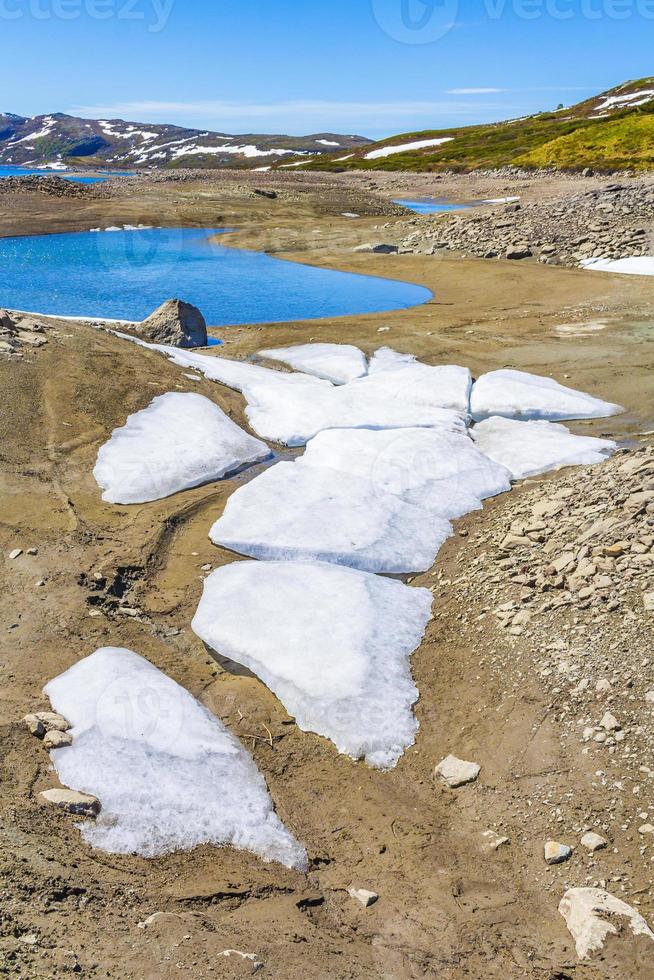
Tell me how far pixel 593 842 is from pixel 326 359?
14799 millimetres

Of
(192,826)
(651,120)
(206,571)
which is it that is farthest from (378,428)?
(651,120)

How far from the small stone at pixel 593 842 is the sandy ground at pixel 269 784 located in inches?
12.3

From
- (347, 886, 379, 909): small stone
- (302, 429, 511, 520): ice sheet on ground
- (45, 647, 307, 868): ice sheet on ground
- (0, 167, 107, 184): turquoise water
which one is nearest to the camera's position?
(347, 886, 379, 909): small stone

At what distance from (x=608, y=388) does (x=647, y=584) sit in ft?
34.8

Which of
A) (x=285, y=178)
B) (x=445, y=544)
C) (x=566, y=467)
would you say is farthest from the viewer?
(x=285, y=178)

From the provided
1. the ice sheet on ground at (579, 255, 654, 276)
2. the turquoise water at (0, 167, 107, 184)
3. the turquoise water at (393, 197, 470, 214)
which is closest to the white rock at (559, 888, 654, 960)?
the ice sheet on ground at (579, 255, 654, 276)

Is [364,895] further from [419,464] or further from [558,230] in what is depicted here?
[558,230]

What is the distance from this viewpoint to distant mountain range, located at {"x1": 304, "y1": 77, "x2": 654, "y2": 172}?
6512 centimetres

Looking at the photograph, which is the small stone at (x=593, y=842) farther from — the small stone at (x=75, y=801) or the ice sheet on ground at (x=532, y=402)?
the ice sheet on ground at (x=532, y=402)

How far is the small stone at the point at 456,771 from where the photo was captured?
6.20 metres

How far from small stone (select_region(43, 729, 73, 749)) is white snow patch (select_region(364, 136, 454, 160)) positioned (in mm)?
110768

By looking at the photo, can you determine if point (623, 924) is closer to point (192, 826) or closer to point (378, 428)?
point (192, 826)

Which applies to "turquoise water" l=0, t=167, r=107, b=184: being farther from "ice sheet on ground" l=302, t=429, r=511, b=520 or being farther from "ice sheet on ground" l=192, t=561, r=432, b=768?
"ice sheet on ground" l=192, t=561, r=432, b=768

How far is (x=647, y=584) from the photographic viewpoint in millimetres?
7383
